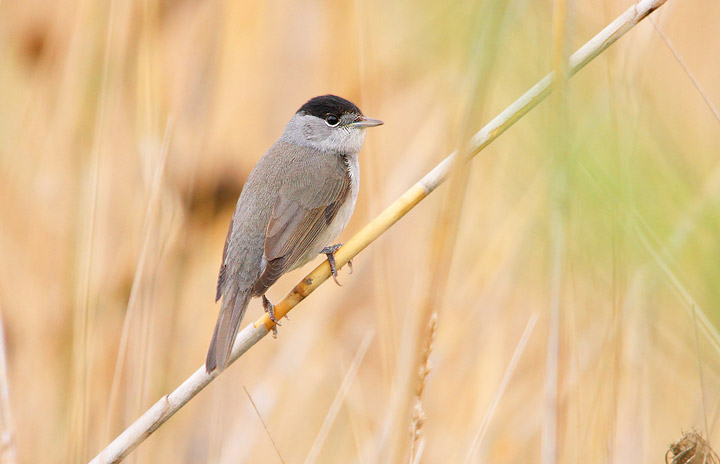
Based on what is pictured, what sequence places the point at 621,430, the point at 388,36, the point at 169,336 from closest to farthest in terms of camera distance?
Result: the point at 621,430 → the point at 169,336 → the point at 388,36

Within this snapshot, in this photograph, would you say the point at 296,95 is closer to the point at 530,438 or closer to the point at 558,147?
the point at 530,438

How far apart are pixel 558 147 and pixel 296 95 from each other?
2.78 m

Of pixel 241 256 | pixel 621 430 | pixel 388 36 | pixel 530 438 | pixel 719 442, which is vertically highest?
pixel 388 36

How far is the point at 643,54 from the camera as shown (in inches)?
86.9

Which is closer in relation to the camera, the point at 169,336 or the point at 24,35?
the point at 169,336

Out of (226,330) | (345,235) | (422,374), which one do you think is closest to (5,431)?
(226,330)

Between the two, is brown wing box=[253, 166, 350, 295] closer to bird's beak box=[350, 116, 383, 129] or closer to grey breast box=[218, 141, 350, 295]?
grey breast box=[218, 141, 350, 295]

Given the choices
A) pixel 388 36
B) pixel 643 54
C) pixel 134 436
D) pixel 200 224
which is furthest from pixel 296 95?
pixel 134 436

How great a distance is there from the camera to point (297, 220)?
111 inches

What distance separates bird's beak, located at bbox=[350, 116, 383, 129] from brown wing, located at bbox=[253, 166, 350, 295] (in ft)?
0.81

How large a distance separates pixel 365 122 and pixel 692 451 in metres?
2.09

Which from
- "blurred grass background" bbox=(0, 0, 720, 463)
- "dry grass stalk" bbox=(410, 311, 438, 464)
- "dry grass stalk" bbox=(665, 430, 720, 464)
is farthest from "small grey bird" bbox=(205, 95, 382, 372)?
"dry grass stalk" bbox=(665, 430, 720, 464)

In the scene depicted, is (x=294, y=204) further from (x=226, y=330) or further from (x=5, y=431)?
(x=5, y=431)

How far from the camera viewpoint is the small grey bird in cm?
270
